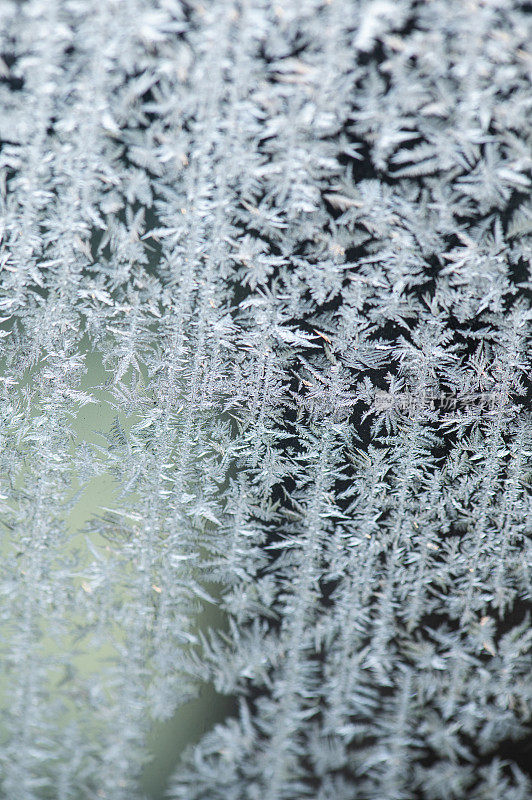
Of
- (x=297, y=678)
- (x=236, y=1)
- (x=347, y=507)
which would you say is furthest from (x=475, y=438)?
(x=236, y=1)

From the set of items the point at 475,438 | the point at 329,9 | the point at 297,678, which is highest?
the point at 329,9

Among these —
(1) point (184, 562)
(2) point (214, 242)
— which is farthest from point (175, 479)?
(2) point (214, 242)

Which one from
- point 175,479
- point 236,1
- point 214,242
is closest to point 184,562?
point 175,479

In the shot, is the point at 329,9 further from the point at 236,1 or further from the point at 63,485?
the point at 63,485

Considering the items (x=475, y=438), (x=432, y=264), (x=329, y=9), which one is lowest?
(x=475, y=438)

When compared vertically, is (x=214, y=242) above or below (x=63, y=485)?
above

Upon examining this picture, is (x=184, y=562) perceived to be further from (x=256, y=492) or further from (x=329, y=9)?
(x=329, y=9)

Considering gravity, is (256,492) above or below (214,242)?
below

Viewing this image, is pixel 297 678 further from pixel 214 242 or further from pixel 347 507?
pixel 214 242
